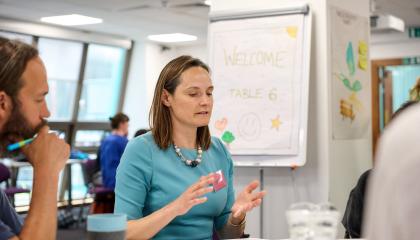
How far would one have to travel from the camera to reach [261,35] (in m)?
4.25

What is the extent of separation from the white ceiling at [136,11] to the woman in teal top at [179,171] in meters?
4.69

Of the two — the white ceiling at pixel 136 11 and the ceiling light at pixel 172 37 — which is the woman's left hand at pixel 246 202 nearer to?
the white ceiling at pixel 136 11

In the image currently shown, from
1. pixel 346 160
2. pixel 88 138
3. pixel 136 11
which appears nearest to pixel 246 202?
pixel 346 160

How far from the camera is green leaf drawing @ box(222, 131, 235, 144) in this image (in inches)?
168

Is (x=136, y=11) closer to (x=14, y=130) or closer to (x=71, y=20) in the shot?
(x=71, y=20)

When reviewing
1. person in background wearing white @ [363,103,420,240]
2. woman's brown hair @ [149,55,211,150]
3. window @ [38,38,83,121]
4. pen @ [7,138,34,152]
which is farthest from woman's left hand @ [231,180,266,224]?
window @ [38,38,83,121]

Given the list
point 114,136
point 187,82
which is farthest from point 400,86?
point 187,82

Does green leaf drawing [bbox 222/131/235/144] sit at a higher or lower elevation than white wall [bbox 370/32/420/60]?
lower

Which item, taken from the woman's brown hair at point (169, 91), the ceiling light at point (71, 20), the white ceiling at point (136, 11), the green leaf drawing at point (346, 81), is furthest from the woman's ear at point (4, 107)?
the ceiling light at point (71, 20)

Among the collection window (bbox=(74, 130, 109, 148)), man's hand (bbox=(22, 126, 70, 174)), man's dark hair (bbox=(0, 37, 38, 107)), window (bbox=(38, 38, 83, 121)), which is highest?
window (bbox=(38, 38, 83, 121))

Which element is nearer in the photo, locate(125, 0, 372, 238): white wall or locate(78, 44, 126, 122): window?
locate(125, 0, 372, 238): white wall

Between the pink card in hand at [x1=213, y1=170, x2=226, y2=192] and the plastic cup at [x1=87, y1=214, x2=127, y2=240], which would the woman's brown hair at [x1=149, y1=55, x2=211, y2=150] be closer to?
the pink card in hand at [x1=213, y1=170, x2=226, y2=192]

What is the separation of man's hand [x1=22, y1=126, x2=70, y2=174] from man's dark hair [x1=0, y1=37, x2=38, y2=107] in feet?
0.46

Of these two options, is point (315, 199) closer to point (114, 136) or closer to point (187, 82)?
point (187, 82)
